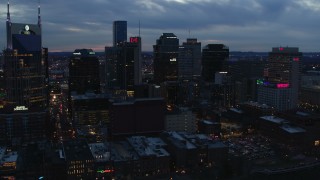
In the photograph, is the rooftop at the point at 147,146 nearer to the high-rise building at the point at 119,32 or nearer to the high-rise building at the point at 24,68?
the high-rise building at the point at 24,68

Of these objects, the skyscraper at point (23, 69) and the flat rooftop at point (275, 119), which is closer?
the flat rooftop at point (275, 119)

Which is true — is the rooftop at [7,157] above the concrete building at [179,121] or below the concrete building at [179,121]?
below

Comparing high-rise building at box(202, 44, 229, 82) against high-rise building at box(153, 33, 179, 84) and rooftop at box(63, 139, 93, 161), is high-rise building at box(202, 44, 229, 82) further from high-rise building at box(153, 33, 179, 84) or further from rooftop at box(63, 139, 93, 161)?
rooftop at box(63, 139, 93, 161)

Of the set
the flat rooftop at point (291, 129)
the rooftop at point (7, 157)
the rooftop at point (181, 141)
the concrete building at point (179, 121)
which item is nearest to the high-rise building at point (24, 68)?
the concrete building at point (179, 121)

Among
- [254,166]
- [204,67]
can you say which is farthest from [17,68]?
[204,67]

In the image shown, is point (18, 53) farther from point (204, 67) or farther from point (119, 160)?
point (204, 67)

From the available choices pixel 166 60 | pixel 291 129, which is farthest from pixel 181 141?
pixel 166 60

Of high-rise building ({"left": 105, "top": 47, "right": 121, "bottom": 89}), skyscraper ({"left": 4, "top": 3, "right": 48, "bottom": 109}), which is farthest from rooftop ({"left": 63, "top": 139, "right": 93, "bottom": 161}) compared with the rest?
high-rise building ({"left": 105, "top": 47, "right": 121, "bottom": 89})

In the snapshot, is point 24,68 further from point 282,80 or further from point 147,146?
point 282,80
